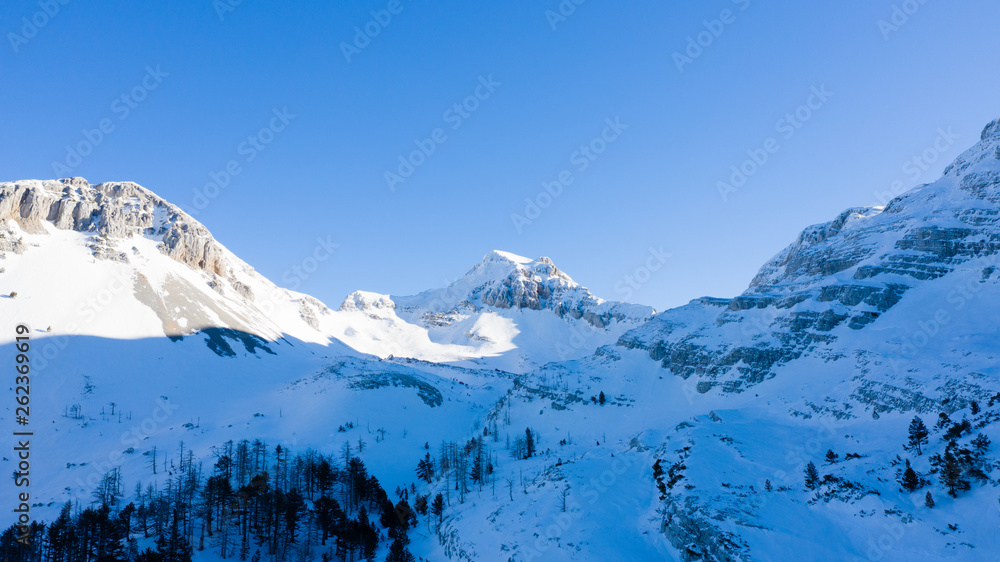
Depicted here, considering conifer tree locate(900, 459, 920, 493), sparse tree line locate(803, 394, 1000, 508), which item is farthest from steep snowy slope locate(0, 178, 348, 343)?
sparse tree line locate(803, 394, 1000, 508)

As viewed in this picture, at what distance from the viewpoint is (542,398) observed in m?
123

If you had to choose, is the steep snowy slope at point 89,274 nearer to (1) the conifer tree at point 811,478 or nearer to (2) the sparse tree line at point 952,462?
(1) the conifer tree at point 811,478

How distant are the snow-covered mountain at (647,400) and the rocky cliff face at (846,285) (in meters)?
0.57

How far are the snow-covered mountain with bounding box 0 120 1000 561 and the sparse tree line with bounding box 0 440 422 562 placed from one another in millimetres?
4984

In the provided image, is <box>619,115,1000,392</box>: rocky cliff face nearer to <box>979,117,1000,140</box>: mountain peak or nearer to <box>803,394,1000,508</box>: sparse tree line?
<box>979,117,1000,140</box>: mountain peak

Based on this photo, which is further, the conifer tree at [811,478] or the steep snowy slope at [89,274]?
the steep snowy slope at [89,274]

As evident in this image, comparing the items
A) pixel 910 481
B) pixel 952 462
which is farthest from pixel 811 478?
pixel 952 462

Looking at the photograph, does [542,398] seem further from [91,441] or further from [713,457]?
[91,441]

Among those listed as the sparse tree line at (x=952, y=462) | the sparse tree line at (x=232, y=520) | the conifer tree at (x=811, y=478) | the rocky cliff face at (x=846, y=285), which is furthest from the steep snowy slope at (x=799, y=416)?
the sparse tree line at (x=232, y=520)

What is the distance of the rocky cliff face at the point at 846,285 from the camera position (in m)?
103

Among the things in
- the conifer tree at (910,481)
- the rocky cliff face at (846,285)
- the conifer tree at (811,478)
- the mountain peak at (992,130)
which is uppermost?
Answer: the mountain peak at (992,130)

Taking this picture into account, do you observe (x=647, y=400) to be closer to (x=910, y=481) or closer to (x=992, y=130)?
(x=910, y=481)

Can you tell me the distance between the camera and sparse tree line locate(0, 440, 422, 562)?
52.7 m

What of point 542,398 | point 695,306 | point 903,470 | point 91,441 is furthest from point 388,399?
point 903,470
